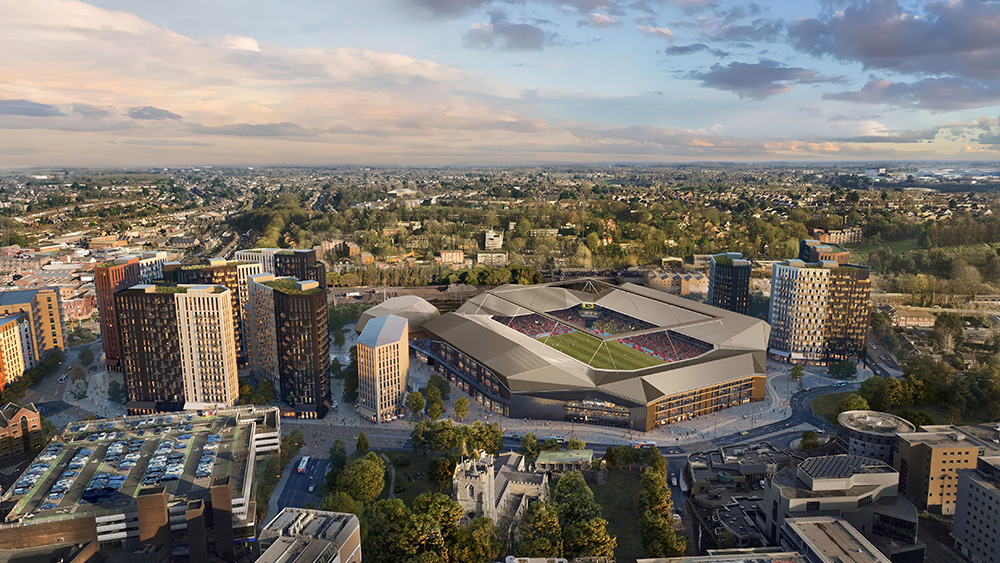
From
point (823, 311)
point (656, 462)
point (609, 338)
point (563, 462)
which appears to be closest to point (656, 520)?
point (656, 462)

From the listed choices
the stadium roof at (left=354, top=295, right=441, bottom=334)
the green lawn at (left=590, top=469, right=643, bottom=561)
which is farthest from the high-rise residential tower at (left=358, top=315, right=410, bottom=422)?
the green lawn at (left=590, top=469, right=643, bottom=561)

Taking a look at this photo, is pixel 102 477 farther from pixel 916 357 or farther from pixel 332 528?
pixel 916 357

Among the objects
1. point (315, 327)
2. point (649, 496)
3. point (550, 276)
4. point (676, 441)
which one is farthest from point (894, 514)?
point (550, 276)

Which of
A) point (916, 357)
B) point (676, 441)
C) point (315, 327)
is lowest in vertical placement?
point (676, 441)

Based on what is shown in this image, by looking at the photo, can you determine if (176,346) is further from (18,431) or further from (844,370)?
(844,370)

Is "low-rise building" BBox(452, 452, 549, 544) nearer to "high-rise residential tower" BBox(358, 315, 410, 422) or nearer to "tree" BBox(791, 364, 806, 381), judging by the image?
"high-rise residential tower" BBox(358, 315, 410, 422)
